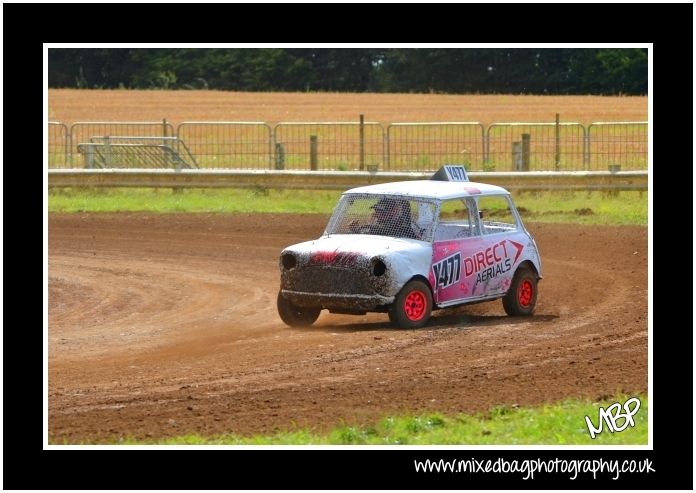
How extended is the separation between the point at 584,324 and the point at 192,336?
13.8ft

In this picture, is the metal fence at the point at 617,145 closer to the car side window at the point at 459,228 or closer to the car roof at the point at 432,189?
the car roof at the point at 432,189

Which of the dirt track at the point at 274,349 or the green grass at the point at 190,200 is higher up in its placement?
the green grass at the point at 190,200

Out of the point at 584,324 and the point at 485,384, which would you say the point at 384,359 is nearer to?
the point at 485,384

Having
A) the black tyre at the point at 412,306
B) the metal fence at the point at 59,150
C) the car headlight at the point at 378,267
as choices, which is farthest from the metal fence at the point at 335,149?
the car headlight at the point at 378,267

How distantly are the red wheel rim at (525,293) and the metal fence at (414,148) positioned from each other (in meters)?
11.4

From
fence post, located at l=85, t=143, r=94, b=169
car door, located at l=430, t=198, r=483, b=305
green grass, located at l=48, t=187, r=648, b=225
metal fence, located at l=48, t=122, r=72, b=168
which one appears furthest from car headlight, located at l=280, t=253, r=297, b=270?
metal fence, located at l=48, t=122, r=72, b=168

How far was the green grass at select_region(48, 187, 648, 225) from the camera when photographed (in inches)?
942

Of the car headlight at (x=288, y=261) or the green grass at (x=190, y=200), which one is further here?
the green grass at (x=190, y=200)

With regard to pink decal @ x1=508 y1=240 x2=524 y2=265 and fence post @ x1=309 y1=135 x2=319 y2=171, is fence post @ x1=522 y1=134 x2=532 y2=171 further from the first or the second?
pink decal @ x1=508 y1=240 x2=524 y2=265

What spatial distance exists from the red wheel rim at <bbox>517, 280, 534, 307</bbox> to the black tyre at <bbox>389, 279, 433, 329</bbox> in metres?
1.53

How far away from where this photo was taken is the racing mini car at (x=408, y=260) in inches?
500

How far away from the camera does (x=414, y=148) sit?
99.3ft

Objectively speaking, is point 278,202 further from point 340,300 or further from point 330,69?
point 330,69

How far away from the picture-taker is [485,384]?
34.1 ft
